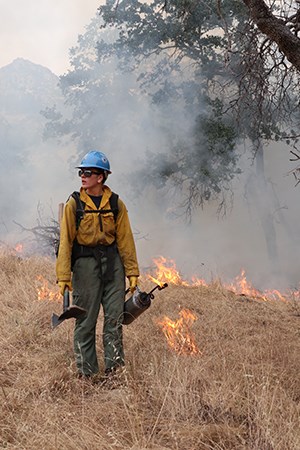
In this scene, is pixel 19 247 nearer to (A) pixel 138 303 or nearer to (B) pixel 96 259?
(B) pixel 96 259

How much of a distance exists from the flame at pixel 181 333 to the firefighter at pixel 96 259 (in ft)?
2.02

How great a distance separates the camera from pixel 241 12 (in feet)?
39.3

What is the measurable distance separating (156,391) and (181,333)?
Answer: 1669 millimetres

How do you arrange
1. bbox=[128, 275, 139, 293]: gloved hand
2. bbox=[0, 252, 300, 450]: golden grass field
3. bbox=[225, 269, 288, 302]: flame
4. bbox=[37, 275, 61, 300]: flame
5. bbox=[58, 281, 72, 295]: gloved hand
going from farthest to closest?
1. bbox=[225, 269, 288, 302]: flame
2. bbox=[37, 275, 61, 300]: flame
3. bbox=[128, 275, 139, 293]: gloved hand
4. bbox=[58, 281, 72, 295]: gloved hand
5. bbox=[0, 252, 300, 450]: golden grass field

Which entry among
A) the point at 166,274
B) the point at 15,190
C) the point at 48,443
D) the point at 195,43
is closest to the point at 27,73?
the point at 15,190

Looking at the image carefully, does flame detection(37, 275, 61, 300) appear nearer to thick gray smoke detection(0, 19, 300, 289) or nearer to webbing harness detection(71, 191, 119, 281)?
webbing harness detection(71, 191, 119, 281)

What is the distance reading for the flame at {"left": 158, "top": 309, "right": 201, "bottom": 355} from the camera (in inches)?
165

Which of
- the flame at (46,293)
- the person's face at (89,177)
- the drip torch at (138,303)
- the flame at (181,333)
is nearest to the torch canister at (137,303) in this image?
the drip torch at (138,303)

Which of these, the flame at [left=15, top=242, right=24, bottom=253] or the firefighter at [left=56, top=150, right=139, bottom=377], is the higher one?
the flame at [left=15, top=242, right=24, bottom=253]

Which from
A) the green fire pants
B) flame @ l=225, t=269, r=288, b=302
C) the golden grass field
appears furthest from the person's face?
flame @ l=225, t=269, r=288, b=302

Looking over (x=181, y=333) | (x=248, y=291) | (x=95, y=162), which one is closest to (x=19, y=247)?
(x=248, y=291)

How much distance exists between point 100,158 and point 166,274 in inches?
213

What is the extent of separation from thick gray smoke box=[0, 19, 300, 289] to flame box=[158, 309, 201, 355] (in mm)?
6970

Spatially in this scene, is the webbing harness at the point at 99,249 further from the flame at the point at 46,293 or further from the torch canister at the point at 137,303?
the flame at the point at 46,293
